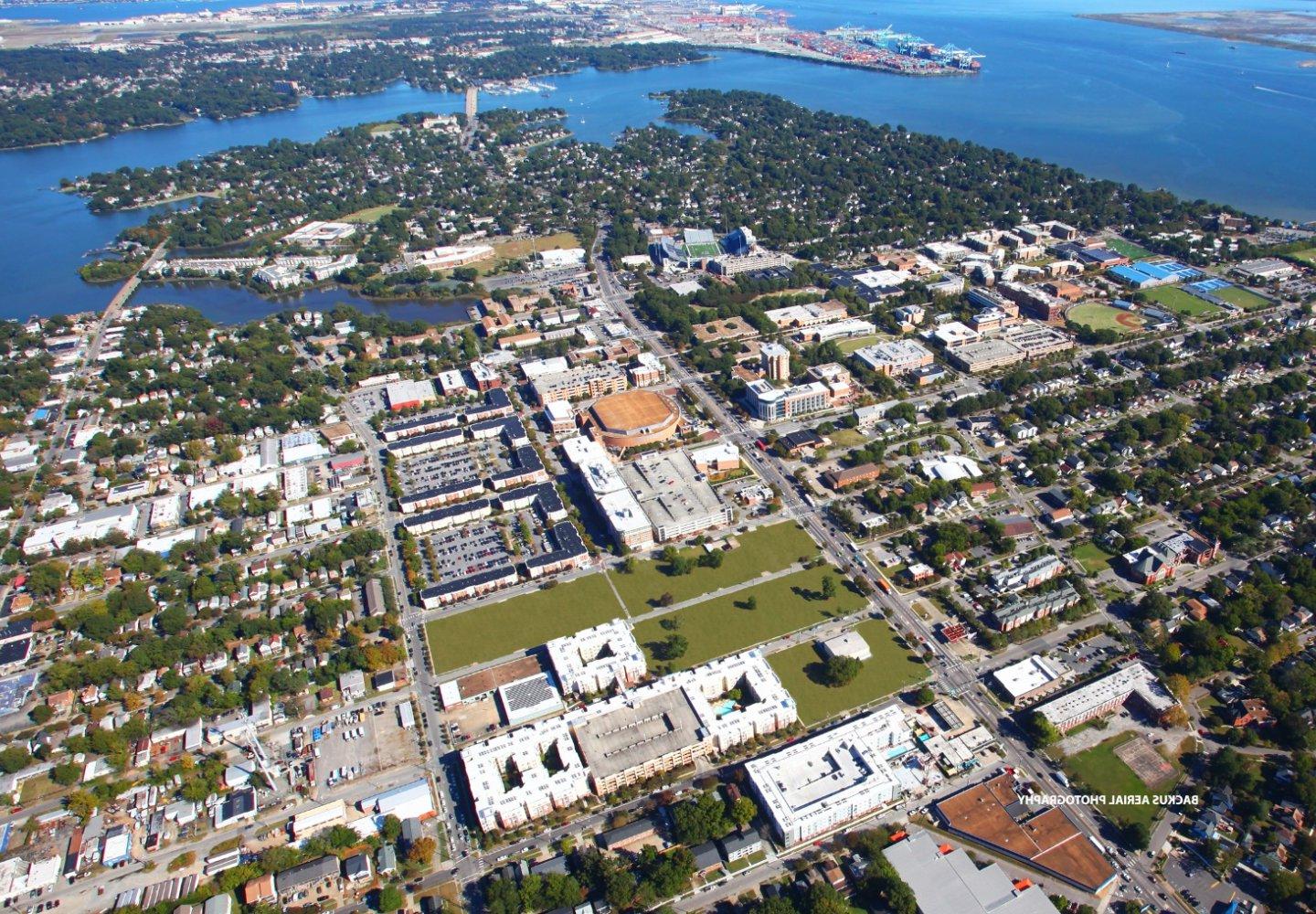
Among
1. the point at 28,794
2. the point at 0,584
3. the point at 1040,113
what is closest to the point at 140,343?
the point at 0,584

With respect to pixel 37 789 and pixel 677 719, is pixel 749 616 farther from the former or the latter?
pixel 37 789

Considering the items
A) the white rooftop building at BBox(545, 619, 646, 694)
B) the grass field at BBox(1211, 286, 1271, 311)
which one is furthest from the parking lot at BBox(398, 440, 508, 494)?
the grass field at BBox(1211, 286, 1271, 311)

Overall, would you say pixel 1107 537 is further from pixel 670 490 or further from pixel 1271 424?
pixel 670 490

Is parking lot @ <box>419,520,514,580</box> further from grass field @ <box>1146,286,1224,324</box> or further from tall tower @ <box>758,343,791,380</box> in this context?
grass field @ <box>1146,286,1224,324</box>

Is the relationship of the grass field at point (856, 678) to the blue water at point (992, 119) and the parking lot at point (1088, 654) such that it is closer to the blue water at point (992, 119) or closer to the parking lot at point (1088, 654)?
the parking lot at point (1088, 654)

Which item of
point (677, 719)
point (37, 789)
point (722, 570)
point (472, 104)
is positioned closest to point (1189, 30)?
point (472, 104)

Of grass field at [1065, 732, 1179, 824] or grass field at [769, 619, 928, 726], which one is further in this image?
grass field at [769, 619, 928, 726]
